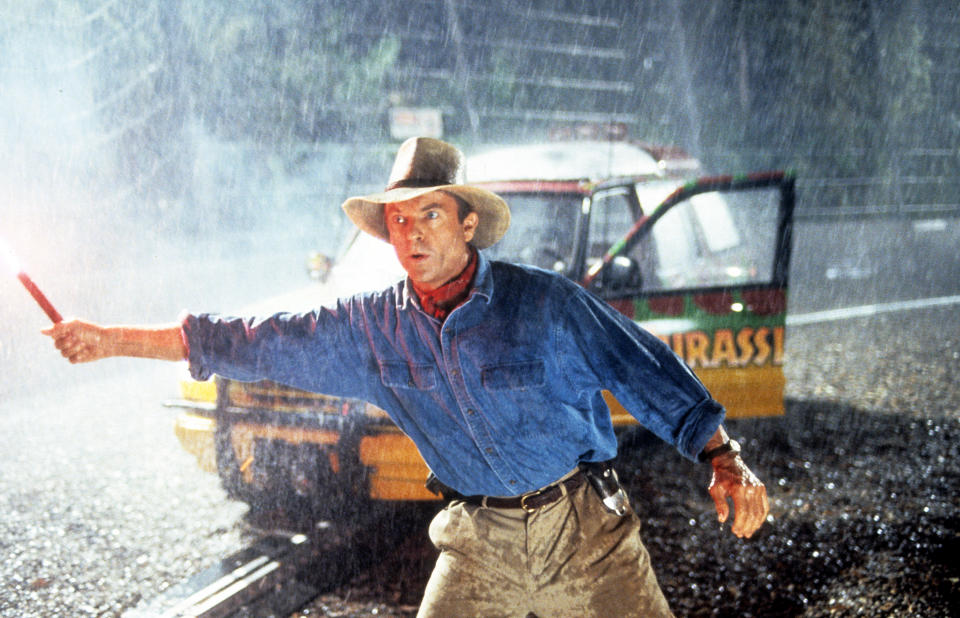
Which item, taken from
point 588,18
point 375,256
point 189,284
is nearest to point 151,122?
point 189,284

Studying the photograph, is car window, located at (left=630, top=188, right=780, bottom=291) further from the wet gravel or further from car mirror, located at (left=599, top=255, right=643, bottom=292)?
the wet gravel

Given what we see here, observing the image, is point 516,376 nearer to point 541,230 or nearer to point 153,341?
point 153,341

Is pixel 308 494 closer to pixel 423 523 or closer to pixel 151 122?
pixel 423 523

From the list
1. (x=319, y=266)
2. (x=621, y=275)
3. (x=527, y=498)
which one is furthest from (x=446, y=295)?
(x=319, y=266)

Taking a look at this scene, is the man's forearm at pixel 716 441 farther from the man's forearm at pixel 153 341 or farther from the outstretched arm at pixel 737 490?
the man's forearm at pixel 153 341

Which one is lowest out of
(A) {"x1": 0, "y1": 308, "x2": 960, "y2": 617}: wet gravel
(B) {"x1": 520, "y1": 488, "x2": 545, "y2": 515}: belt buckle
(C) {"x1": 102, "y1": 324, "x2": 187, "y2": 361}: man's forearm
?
(A) {"x1": 0, "y1": 308, "x2": 960, "y2": 617}: wet gravel

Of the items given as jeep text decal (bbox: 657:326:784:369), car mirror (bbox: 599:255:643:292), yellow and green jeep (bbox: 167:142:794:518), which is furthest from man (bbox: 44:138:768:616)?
jeep text decal (bbox: 657:326:784:369)

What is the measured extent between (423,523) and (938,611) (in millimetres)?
2491

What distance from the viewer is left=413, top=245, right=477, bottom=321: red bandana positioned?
2.38 metres

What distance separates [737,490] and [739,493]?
0.03 feet

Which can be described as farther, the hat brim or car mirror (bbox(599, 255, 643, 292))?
car mirror (bbox(599, 255, 643, 292))

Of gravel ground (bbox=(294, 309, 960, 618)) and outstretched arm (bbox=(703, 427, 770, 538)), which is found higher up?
outstretched arm (bbox=(703, 427, 770, 538))

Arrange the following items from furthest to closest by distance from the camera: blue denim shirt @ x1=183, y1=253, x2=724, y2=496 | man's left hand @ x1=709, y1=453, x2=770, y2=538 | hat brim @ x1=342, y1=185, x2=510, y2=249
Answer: hat brim @ x1=342, y1=185, x2=510, y2=249, blue denim shirt @ x1=183, y1=253, x2=724, y2=496, man's left hand @ x1=709, y1=453, x2=770, y2=538

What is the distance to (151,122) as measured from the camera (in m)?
17.7
